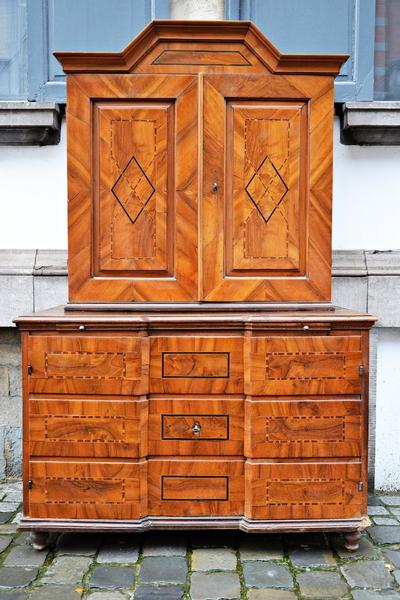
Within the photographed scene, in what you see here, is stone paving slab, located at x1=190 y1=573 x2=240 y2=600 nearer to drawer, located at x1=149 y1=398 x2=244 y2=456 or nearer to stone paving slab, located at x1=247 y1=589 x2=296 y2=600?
stone paving slab, located at x1=247 y1=589 x2=296 y2=600

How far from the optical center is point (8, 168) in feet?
13.1

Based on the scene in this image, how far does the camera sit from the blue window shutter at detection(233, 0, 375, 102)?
3906mm

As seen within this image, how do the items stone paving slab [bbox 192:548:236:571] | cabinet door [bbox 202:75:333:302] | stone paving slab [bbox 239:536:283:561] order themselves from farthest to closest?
cabinet door [bbox 202:75:333:302] < stone paving slab [bbox 239:536:283:561] < stone paving slab [bbox 192:548:236:571]

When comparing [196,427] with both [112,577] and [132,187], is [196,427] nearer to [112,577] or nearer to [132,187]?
[112,577]

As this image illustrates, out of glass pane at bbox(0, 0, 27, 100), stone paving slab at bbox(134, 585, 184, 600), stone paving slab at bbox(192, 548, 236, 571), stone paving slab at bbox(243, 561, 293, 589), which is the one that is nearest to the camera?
stone paving slab at bbox(134, 585, 184, 600)

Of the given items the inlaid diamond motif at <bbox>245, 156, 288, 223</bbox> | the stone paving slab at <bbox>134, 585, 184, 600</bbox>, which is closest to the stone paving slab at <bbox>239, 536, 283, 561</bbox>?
the stone paving slab at <bbox>134, 585, 184, 600</bbox>

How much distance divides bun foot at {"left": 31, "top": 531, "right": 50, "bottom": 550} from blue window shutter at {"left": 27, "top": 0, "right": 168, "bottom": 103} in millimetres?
2506

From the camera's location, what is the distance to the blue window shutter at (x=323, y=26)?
12.8 feet

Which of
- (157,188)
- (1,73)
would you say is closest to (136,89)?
(157,188)

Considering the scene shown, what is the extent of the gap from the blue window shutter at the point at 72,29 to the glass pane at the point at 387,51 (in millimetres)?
1347

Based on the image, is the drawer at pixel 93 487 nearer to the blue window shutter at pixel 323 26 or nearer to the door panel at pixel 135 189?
the door panel at pixel 135 189

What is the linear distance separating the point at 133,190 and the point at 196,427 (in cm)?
118

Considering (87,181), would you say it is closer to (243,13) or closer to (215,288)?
(215,288)

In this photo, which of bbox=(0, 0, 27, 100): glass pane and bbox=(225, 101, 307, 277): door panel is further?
bbox=(0, 0, 27, 100): glass pane
